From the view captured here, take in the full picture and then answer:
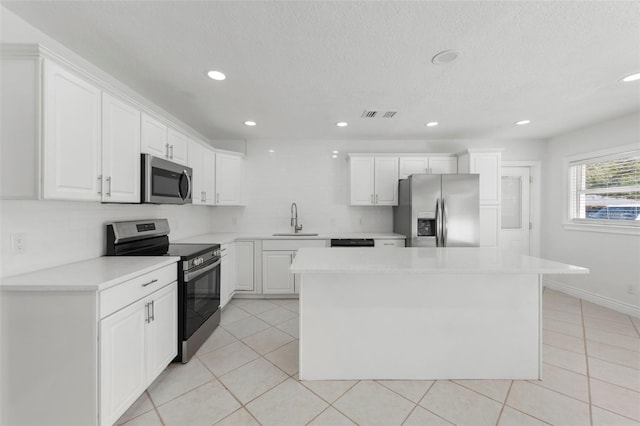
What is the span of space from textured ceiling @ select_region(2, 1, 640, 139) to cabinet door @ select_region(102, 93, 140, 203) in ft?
1.49

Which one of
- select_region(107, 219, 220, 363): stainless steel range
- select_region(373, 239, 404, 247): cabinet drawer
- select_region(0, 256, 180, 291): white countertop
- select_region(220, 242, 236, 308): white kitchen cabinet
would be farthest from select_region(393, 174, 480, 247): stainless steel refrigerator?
select_region(0, 256, 180, 291): white countertop

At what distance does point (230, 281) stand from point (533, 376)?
3268 mm

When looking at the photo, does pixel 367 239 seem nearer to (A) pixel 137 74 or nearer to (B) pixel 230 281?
(B) pixel 230 281

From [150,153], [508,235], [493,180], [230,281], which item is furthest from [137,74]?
[508,235]

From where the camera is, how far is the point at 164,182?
7.86 feet

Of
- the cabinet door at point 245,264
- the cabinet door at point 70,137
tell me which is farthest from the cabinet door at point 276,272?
the cabinet door at point 70,137

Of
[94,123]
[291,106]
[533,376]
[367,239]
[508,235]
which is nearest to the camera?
[94,123]

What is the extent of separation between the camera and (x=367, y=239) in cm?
380

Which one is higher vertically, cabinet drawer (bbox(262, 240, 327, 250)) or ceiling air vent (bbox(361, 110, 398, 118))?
ceiling air vent (bbox(361, 110, 398, 118))

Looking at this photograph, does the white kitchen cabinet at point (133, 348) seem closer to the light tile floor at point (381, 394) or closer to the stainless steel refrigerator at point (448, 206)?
the light tile floor at point (381, 394)

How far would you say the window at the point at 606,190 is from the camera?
3.30 metres

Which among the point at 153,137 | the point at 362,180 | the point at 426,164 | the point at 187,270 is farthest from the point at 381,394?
the point at 426,164

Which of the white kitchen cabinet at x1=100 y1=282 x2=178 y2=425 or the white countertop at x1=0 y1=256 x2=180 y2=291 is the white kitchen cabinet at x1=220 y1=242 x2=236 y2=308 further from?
the white countertop at x1=0 y1=256 x2=180 y2=291

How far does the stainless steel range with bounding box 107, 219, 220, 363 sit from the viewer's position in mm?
2203
